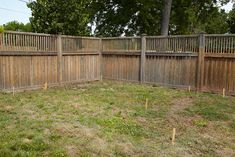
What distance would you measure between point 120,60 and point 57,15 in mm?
2723

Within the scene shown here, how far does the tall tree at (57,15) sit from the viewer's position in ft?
31.9

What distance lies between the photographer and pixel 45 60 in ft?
27.9

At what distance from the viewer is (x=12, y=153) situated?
3.50 m

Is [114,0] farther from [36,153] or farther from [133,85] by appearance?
[36,153]

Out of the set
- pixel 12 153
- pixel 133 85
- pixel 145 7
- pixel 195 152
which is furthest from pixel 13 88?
pixel 145 7

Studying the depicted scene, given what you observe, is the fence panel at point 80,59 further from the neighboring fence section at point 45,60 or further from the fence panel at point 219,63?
the fence panel at point 219,63

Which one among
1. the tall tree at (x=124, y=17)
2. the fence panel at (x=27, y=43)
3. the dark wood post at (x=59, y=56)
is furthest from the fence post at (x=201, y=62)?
the tall tree at (x=124, y=17)

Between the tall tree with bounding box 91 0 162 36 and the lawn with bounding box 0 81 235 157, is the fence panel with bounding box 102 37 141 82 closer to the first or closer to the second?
the lawn with bounding box 0 81 235 157

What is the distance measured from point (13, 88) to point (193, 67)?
5.19 m

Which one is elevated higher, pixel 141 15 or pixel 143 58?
pixel 141 15

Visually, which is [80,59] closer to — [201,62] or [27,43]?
[27,43]

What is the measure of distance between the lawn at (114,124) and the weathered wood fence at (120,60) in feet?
1.99

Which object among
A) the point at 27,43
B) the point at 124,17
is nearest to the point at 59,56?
the point at 27,43

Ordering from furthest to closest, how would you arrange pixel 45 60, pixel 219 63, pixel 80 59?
pixel 80 59, pixel 45 60, pixel 219 63
